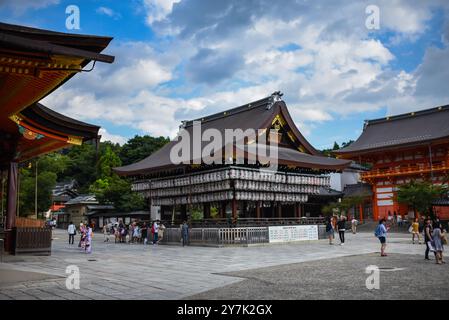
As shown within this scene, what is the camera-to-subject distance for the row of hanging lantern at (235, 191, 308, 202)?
26.3 m

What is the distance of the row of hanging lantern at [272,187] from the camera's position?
1019 inches

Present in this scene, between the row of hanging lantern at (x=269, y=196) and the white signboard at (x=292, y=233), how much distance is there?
2.08 metres

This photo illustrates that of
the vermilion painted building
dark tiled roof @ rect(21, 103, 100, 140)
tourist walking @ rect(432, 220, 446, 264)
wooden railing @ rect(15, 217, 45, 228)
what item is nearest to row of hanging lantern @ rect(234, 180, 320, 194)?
dark tiled roof @ rect(21, 103, 100, 140)

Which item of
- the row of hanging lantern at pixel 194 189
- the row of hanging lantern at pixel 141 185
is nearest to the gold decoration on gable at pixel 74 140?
the row of hanging lantern at pixel 194 189

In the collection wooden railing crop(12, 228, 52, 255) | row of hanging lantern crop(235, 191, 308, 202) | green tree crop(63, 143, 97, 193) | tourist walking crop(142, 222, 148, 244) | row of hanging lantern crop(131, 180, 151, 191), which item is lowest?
tourist walking crop(142, 222, 148, 244)

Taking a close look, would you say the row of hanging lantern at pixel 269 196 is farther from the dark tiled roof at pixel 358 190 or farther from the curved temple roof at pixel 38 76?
the dark tiled roof at pixel 358 190

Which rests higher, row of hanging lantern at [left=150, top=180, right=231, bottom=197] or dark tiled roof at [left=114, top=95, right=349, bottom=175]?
dark tiled roof at [left=114, top=95, right=349, bottom=175]

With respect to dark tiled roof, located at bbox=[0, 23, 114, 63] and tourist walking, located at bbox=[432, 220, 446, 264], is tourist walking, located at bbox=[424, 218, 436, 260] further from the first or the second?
dark tiled roof, located at bbox=[0, 23, 114, 63]

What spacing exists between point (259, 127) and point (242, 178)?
423 cm

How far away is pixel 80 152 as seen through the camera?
89.6 m

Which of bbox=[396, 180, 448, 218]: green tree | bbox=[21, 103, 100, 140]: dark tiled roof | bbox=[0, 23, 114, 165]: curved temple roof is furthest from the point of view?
bbox=[396, 180, 448, 218]: green tree

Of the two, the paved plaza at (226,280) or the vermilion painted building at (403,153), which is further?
the vermilion painted building at (403,153)

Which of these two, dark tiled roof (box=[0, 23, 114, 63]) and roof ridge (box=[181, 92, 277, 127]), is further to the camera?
roof ridge (box=[181, 92, 277, 127])

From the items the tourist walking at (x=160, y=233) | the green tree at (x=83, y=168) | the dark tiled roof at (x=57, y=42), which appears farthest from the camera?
the green tree at (x=83, y=168)
